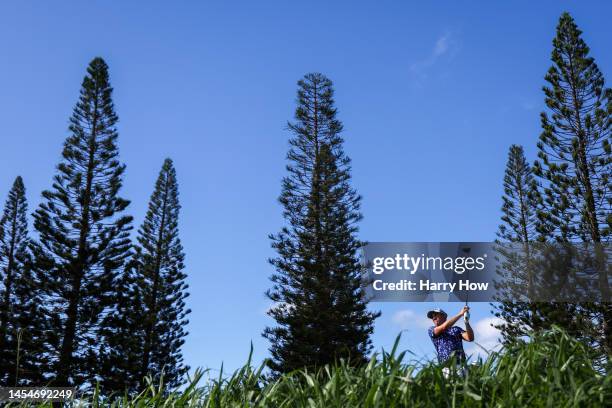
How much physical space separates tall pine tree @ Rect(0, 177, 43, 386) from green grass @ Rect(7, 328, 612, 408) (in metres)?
17.7

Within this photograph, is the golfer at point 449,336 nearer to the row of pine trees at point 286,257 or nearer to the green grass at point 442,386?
the green grass at point 442,386

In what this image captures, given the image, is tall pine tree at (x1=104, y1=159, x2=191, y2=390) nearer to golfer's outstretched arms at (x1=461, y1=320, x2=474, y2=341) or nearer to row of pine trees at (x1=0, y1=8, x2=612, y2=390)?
row of pine trees at (x1=0, y1=8, x2=612, y2=390)

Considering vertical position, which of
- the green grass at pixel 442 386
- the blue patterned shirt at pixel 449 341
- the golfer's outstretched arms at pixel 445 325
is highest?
the golfer's outstretched arms at pixel 445 325

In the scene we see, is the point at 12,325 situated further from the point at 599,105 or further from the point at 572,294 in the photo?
the point at 599,105

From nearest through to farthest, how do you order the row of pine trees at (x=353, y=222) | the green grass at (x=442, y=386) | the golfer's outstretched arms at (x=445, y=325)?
1. the green grass at (x=442, y=386)
2. the golfer's outstretched arms at (x=445, y=325)
3. the row of pine trees at (x=353, y=222)

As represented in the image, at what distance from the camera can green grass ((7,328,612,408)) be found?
293 centimetres

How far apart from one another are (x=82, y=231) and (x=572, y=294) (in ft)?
59.8

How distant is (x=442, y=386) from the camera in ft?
10.2

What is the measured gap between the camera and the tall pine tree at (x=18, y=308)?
2530 centimetres

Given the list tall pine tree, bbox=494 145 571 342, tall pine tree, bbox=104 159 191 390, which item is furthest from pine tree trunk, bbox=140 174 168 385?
tall pine tree, bbox=494 145 571 342

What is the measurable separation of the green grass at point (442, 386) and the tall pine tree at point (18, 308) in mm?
17717

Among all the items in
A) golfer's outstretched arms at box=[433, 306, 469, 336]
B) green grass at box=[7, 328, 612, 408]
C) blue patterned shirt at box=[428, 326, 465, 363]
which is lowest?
green grass at box=[7, 328, 612, 408]

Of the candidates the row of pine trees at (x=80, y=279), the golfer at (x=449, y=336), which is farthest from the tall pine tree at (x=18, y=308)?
the golfer at (x=449, y=336)

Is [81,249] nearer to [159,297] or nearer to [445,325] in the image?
[159,297]
